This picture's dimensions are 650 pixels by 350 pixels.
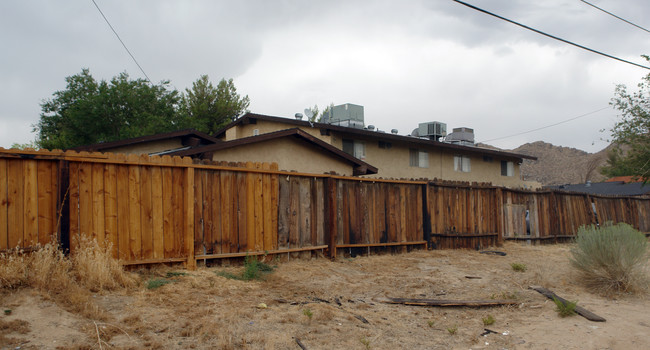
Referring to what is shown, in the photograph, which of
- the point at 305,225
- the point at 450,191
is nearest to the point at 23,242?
the point at 305,225

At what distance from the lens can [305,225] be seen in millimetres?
9398

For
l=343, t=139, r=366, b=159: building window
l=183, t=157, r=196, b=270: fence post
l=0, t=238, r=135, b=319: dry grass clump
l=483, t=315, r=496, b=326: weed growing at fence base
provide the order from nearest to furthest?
l=0, t=238, r=135, b=319: dry grass clump, l=483, t=315, r=496, b=326: weed growing at fence base, l=183, t=157, r=196, b=270: fence post, l=343, t=139, r=366, b=159: building window

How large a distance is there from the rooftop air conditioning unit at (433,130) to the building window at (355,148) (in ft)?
22.0

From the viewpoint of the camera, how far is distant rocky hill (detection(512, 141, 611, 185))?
70312mm

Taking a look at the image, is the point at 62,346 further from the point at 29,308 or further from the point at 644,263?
the point at 644,263

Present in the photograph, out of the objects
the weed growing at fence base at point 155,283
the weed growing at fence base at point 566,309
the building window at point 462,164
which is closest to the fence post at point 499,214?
the weed growing at fence base at point 566,309

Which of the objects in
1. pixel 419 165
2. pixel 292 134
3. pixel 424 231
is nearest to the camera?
pixel 424 231

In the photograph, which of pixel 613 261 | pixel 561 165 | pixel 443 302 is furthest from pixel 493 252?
pixel 561 165

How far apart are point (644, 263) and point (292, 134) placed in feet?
33.2

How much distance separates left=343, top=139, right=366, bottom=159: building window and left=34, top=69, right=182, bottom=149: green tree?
15.3m

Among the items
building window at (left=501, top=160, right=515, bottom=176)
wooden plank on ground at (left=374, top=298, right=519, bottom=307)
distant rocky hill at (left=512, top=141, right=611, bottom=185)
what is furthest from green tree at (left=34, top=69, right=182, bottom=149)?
distant rocky hill at (left=512, top=141, right=611, bottom=185)

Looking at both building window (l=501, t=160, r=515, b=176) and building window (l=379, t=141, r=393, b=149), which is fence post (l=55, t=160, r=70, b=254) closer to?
building window (l=379, t=141, r=393, b=149)

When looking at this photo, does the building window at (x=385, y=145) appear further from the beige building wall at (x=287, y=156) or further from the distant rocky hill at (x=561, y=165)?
the distant rocky hill at (x=561, y=165)

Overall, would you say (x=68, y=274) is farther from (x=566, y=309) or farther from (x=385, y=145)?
(x=385, y=145)
